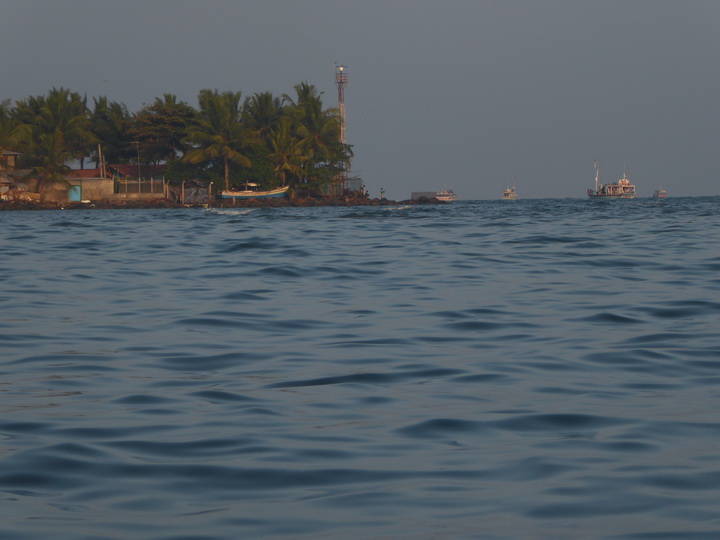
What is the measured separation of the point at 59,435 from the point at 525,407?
2.07 meters

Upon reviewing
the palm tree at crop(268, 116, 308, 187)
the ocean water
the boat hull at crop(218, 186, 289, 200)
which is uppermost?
the palm tree at crop(268, 116, 308, 187)

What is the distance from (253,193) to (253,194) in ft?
0.39

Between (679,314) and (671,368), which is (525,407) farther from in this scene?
(679,314)

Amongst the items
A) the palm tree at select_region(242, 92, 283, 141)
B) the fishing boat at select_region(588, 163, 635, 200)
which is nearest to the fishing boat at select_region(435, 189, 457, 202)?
the fishing boat at select_region(588, 163, 635, 200)

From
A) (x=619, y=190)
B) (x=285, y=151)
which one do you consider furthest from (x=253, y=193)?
(x=619, y=190)

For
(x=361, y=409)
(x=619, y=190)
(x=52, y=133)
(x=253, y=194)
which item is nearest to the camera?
(x=361, y=409)

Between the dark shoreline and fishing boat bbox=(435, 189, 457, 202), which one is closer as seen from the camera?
the dark shoreline

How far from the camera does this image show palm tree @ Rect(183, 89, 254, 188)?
57125 mm

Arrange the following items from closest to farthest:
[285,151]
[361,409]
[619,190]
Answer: [361,409], [285,151], [619,190]

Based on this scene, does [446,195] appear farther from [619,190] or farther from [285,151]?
[285,151]

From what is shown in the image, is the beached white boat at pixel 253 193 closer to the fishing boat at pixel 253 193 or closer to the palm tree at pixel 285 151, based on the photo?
the fishing boat at pixel 253 193

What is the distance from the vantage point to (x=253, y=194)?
60.2 meters

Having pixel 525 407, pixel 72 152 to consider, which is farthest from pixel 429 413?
pixel 72 152

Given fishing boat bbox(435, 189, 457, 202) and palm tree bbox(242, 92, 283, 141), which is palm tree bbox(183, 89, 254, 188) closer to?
palm tree bbox(242, 92, 283, 141)
